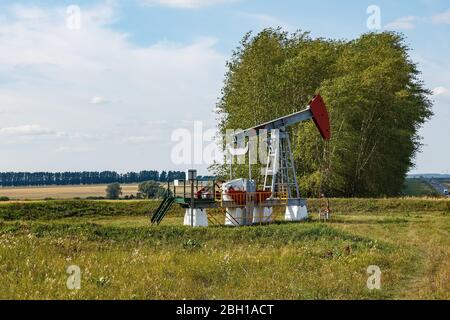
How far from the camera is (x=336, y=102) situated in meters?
49.3

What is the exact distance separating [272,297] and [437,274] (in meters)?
5.55

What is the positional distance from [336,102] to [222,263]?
36.8 m

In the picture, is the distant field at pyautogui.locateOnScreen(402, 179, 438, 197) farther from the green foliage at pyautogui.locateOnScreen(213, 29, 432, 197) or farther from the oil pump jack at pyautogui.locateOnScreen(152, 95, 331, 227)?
the oil pump jack at pyautogui.locateOnScreen(152, 95, 331, 227)

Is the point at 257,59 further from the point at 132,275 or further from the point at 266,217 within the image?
the point at 132,275

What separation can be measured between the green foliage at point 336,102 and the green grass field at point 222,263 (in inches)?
949

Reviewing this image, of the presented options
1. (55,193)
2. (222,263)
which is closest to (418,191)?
(55,193)

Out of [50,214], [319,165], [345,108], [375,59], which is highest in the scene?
[375,59]

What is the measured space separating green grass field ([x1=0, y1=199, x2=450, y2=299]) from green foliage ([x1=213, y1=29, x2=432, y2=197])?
24.1 metres

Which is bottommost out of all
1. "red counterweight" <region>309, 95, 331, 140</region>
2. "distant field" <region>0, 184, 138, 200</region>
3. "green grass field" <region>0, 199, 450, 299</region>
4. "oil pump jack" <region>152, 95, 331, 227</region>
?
"distant field" <region>0, 184, 138, 200</region>

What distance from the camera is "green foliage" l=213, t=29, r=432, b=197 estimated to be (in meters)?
50.0

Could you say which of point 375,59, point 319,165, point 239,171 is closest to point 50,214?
point 239,171

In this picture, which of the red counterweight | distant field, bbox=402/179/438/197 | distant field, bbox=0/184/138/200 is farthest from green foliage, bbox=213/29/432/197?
distant field, bbox=0/184/138/200
